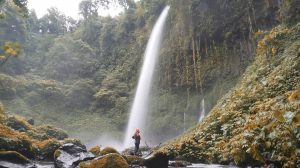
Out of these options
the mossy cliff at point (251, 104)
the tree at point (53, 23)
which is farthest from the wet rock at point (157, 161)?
the tree at point (53, 23)

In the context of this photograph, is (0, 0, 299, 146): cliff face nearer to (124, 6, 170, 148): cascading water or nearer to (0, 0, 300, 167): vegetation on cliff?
(0, 0, 300, 167): vegetation on cliff

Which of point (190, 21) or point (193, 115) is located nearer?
point (193, 115)

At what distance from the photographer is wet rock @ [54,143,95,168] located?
1111cm

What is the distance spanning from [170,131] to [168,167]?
17030 mm

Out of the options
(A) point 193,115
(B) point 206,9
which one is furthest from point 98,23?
(A) point 193,115

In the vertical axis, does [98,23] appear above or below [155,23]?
above

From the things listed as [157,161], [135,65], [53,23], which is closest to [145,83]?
[135,65]

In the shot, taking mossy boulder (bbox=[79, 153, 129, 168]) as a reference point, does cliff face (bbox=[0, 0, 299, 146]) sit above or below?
above

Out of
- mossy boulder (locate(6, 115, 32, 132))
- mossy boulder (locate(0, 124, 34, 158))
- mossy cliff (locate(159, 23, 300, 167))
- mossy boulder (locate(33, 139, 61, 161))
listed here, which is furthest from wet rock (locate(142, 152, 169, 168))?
mossy boulder (locate(6, 115, 32, 132))

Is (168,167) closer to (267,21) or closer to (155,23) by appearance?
(267,21)

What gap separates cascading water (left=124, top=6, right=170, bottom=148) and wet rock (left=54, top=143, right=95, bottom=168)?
54.2ft

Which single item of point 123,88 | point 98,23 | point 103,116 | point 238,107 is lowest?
point 238,107

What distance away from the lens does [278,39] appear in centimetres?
1639

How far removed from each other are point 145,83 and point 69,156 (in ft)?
66.5
